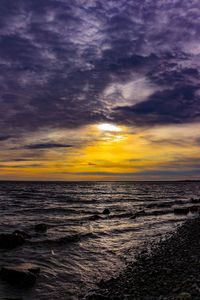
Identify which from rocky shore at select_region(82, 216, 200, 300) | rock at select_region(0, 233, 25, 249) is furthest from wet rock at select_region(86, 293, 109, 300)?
rock at select_region(0, 233, 25, 249)

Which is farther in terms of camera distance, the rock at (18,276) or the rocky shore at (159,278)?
the rock at (18,276)

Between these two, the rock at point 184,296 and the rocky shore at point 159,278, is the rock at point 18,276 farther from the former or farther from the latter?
the rock at point 184,296

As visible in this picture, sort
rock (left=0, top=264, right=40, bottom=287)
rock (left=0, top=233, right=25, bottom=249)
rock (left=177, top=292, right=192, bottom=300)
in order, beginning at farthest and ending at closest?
rock (left=0, top=233, right=25, bottom=249) → rock (left=0, top=264, right=40, bottom=287) → rock (left=177, top=292, right=192, bottom=300)

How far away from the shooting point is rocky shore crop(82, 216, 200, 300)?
7.21 meters

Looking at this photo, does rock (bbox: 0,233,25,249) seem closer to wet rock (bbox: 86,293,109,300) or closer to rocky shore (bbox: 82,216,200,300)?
rocky shore (bbox: 82,216,200,300)

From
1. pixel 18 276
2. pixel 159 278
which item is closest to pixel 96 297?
pixel 159 278

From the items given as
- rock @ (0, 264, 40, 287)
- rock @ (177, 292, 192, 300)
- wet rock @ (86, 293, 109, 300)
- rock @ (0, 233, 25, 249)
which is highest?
rock @ (177, 292, 192, 300)

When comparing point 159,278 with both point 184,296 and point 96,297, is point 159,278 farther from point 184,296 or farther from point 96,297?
point 96,297

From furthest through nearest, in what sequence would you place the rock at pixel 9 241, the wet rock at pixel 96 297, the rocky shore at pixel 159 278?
the rock at pixel 9 241, the wet rock at pixel 96 297, the rocky shore at pixel 159 278

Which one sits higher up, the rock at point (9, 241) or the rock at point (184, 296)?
the rock at point (184, 296)

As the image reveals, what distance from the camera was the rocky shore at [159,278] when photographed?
721 centimetres

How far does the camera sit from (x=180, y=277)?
8.35m

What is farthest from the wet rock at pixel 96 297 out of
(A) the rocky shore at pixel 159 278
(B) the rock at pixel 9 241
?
(B) the rock at pixel 9 241

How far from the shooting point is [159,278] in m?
8.59
